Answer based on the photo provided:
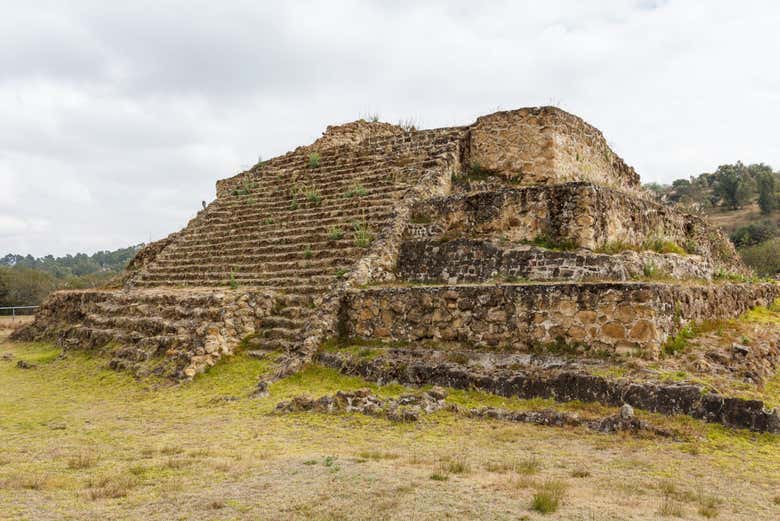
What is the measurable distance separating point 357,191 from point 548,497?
9055 mm

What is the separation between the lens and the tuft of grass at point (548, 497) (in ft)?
12.2

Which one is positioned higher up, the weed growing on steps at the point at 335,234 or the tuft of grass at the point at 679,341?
the weed growing on steps at the point at 335,234

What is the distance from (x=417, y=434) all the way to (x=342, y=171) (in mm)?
8785

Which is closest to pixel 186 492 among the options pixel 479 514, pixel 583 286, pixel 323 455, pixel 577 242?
pixel 323 455

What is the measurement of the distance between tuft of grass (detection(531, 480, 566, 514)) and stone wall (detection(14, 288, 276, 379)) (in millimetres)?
6031

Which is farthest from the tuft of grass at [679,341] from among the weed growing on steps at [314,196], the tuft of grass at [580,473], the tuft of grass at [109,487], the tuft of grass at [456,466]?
the weed growing on steps at [314,196]

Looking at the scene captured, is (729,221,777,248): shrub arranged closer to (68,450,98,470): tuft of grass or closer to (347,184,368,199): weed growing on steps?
(347,184,368,199): weed growing on steps

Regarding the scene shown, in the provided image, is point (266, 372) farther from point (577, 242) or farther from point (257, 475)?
point (577, 242)

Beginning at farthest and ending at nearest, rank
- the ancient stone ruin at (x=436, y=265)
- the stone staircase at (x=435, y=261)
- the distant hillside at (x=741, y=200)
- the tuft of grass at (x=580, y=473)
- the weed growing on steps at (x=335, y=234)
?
1. the distant hillside at (x=741, y=200)
2. the weed growing on steps at (x=335, y=234)
3. the stone staircase at (x=435, y=261)
4. the ancient stone ruin at (x=436, y=265)
5. the tuft of grass at (x=580, y=473)

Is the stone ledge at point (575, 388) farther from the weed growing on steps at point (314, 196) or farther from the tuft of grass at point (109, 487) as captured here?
the weed growing on steps at point (314, 196)

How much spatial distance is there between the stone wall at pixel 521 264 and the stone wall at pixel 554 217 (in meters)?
0.31

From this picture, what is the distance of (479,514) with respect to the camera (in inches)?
144

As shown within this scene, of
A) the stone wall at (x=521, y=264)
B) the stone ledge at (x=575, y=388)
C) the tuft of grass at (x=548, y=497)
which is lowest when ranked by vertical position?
the tuft of grass at (x=548, y=497)

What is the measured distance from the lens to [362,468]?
467cm
